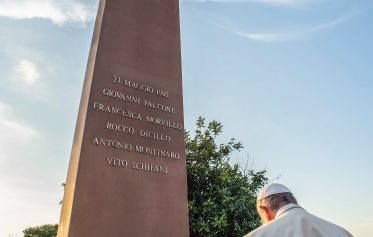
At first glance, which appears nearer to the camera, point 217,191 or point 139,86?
point 139,86

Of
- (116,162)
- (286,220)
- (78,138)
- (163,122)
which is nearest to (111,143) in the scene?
(116,162)

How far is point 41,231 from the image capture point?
99.9 ft

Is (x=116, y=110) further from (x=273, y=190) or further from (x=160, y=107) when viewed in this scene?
(x=273, y=190)

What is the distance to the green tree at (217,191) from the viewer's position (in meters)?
11.5

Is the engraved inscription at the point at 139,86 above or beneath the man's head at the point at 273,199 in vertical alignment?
above

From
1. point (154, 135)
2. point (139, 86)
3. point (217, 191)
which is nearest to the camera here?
point (154, 135)

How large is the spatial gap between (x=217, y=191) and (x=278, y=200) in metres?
9.57

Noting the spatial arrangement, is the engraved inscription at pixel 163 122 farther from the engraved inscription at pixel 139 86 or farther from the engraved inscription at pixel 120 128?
the engraved inscription at pixel 139 86

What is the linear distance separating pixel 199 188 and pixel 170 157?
5.49 m

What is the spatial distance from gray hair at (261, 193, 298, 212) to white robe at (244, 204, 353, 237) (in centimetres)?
17

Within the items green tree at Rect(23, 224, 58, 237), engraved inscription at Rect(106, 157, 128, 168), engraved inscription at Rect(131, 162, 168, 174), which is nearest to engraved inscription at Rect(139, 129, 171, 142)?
engraved inscription at Rect(131, 162, 168, 174)

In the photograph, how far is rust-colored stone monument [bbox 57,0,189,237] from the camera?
20.0ft

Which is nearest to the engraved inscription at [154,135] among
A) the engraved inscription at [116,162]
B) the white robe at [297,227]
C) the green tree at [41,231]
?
the engraved inscription at [116,162]

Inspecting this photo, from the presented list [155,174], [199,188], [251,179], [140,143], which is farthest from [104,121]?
[251,179]
